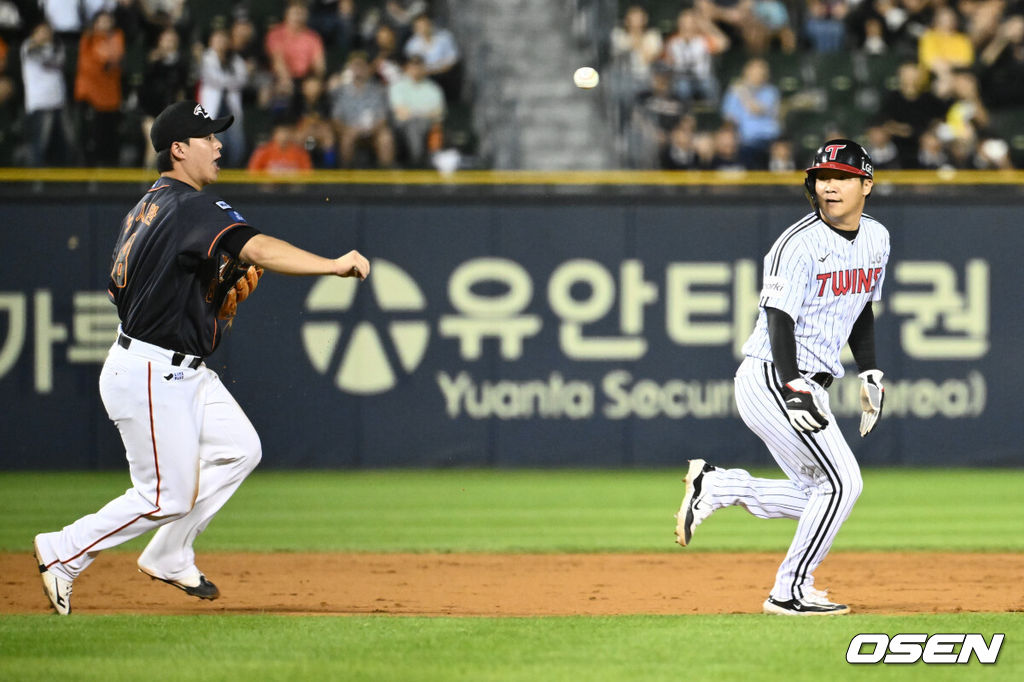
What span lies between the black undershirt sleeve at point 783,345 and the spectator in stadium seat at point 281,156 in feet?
27.6

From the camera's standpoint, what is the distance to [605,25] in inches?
622

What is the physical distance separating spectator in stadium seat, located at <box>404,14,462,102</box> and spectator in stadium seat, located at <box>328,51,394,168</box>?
2.36ft

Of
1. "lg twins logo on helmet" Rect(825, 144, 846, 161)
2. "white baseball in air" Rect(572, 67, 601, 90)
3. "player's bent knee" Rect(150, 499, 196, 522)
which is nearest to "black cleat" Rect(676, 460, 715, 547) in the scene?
"lg twins logo on helmet" Rect(825, 144, 846, 161)

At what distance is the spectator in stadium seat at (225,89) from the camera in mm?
13953

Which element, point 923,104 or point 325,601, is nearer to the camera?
point 325,601

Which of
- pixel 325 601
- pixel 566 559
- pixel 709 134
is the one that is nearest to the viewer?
pixel 325 601

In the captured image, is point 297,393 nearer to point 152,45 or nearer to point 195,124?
point 152,45

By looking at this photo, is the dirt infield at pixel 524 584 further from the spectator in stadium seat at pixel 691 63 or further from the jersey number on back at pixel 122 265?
the spectator in stadium seat at pixel 691 63

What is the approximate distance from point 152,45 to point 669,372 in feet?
19.4

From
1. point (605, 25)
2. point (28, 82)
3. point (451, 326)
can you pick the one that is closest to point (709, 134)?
point (605, 25)

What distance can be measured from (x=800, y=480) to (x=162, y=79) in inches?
362

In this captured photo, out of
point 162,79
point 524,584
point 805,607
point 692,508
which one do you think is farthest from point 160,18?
point 805,607

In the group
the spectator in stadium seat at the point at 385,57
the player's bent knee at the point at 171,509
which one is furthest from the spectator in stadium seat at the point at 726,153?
the player's bent knee at the point at 171,509

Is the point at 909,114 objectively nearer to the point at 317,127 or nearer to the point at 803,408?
Result: the point at 317,127
